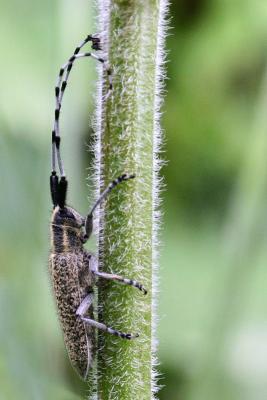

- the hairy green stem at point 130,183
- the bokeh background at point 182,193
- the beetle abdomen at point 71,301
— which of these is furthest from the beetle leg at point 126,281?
the bokeh background at point 182,193

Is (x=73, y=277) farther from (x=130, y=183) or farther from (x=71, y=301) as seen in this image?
(x=130, y=183)

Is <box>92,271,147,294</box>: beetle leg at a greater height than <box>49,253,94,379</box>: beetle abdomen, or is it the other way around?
<box>92,271,147,294</box>: beetle leg

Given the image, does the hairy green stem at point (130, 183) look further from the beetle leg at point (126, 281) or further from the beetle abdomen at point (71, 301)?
the beetle abdomen at point (71, 301)

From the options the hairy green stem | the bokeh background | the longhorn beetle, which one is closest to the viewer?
the hairy green stem

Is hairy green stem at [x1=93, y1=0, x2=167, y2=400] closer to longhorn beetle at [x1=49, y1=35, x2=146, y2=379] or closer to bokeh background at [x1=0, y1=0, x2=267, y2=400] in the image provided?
longhorn beetle at [x1=49, y1=35, x2=146, y2=379]

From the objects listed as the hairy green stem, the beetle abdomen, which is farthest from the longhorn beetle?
the hairy green stem

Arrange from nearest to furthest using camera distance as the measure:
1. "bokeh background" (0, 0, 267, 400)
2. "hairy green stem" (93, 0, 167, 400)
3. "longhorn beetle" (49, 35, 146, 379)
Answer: "hairy green stem" (93, 0, 167, 400) → "longhorn beetle" (49, 35, 146, 379) → "bokeh background" (0, 0, 267, 400)

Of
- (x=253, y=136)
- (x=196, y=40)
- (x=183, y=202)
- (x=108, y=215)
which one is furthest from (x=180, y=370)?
(x=108, y=215)
